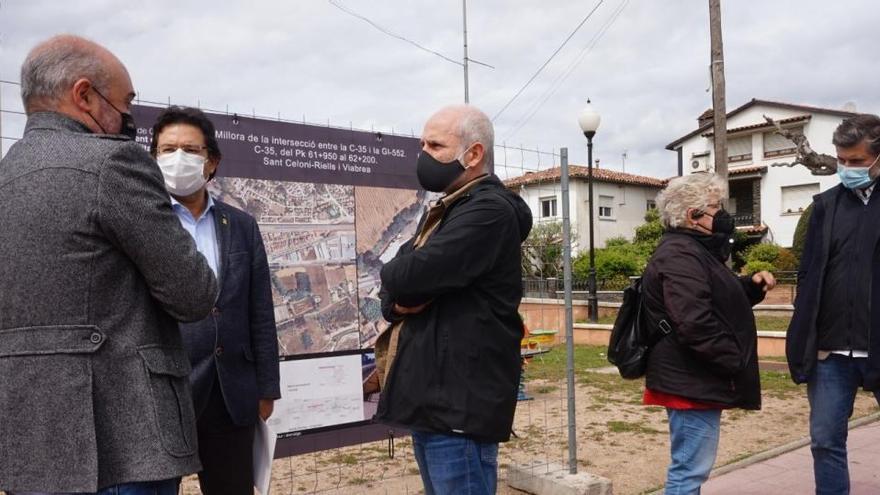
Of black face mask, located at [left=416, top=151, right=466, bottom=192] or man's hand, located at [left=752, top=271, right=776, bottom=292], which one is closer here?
black face mask, located at [left=416, top=151, right=466, bottom=192]

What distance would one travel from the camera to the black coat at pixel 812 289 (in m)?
3.18

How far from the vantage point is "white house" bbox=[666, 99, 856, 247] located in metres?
31.2

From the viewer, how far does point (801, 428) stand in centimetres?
676

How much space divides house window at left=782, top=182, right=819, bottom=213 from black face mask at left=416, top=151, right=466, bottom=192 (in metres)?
32.9

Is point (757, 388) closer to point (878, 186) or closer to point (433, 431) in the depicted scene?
point (878, 186)

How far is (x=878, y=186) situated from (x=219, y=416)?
3093 mm

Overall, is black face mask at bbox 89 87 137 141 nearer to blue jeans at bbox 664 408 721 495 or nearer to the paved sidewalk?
blue jeans at bbox 664 408 721 495

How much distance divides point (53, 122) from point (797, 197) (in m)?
34.7

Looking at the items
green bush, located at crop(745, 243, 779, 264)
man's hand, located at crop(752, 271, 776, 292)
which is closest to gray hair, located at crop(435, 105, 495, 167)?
man's hand, located at crop(752, 271, 776, 292)

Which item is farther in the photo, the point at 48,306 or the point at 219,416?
the point at 219,416

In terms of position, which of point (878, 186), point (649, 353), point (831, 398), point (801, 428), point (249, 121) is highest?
point (249, 121)

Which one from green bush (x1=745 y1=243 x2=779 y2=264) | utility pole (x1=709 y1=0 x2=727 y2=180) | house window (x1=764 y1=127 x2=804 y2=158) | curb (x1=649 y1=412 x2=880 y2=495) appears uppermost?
house window (x1=764 y1=127 x2=804 y2=158)

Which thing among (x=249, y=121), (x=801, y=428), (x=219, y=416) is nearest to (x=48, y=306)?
(x=219, y=416)

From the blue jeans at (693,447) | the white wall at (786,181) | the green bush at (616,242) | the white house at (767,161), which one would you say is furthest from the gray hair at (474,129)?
the white wall at (786,181)
